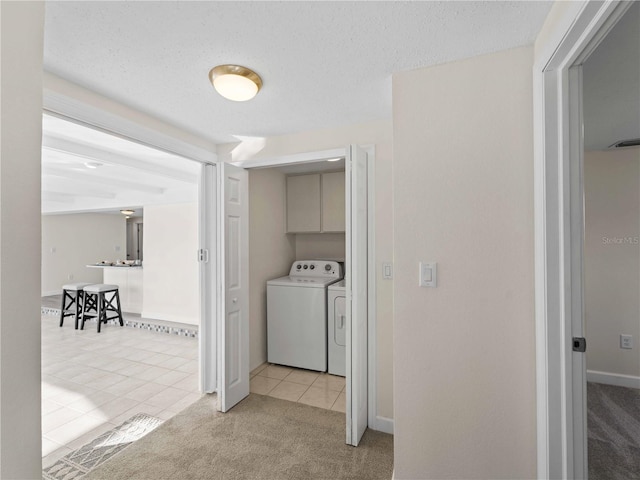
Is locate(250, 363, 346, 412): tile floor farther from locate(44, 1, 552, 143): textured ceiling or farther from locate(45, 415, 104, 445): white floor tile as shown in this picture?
locate(44, 1, 552, 143): textured ceiling

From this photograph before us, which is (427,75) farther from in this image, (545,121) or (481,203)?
(481,203)

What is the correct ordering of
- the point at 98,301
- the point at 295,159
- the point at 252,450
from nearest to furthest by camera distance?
1. the point at 252,450
2. the point at 295,159
3. the point at 98,301

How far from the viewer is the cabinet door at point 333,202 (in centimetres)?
371

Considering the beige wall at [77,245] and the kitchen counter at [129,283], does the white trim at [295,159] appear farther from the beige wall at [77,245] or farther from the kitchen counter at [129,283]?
the beige wall at [77,245]

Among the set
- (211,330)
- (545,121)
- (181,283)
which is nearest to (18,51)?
(545,121)

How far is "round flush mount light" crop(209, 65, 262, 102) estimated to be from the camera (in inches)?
61.6

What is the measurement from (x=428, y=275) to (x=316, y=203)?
242 centimetres

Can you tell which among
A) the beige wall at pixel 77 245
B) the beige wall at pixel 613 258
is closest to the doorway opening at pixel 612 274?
the beige wall at pixel 613 258

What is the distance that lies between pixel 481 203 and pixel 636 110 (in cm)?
151

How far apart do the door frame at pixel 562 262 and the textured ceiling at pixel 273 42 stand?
325mm

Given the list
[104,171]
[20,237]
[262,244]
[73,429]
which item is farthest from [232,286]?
[104,171]

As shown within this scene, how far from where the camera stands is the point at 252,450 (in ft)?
6.70

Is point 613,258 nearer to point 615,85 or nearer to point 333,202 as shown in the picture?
point 615,85

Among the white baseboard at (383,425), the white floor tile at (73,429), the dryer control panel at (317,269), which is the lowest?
the white floor tile at (73,429)
